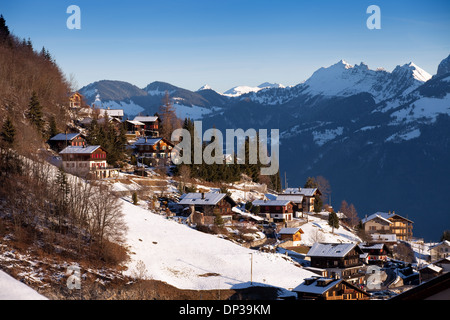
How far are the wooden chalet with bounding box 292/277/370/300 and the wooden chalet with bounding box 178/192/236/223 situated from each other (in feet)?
86.7

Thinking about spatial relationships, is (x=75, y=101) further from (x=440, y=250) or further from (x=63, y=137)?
(x=440, y=250)

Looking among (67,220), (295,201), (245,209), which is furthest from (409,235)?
(67,220)

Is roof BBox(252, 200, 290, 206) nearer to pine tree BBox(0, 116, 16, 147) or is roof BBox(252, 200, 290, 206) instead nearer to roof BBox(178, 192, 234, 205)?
roof BBox(178, 192, 234, 205)

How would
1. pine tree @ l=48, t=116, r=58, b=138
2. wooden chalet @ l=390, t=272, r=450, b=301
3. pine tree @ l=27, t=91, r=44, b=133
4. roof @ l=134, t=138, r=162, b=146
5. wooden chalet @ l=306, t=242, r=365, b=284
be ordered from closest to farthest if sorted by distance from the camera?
wooden chalet @ l=390, t=272, r=450, b=301
wooden chalet @ l=306, t=242, r=365, b=284
pine tree @ l=27, t=91, r=44, b=133
pine tree @ l=48, t=116, r=58, b=138
roof @ l=134, t=138, r=162, b=146

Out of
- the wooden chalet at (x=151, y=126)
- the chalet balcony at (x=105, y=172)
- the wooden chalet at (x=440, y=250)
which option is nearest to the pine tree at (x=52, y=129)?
the chalet balcony at (x=105, y=172)

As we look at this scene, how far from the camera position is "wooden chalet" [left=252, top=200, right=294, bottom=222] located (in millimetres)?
87125

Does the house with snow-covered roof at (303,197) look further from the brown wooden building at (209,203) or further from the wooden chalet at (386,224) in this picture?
the brown wooden building at (209,203)

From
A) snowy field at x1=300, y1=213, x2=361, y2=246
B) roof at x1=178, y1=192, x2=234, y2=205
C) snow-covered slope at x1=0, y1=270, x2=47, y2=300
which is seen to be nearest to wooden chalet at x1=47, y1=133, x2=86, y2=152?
roof at x1=178, y1=192, x2=234, y2=205

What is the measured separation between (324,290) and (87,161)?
46.4m

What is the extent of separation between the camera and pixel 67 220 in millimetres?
60406

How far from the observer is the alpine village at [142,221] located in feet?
168

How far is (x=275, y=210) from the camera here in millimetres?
87750
